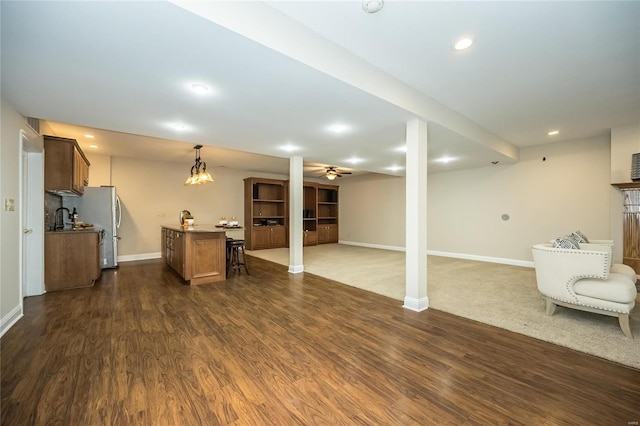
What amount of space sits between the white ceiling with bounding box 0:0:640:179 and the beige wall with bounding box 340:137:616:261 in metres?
1.40

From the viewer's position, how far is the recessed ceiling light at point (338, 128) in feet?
11.5

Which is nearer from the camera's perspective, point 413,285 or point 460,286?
point 413,285

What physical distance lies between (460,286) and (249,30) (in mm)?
4522

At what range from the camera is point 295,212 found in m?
5.45

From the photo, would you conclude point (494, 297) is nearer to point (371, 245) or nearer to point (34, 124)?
point (371, 245)

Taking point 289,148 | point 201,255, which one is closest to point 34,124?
point 201,255

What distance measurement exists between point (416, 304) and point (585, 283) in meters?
1.72

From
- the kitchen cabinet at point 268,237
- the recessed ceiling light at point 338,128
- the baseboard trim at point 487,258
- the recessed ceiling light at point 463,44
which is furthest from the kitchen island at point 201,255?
the baseboard trim at point 487,258

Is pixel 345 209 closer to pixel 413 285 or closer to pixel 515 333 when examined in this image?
pixel 413 285

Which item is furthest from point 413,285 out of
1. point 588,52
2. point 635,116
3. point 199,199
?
point 199,199

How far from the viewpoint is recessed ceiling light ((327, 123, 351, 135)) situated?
137 inches

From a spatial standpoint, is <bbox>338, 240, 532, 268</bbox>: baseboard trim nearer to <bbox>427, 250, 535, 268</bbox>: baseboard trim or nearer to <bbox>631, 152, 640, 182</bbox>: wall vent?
<bbox>427, 250, 535, 268</bbox>: baseboard trim

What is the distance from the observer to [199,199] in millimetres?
7871

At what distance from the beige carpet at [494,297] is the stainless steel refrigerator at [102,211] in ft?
11.6
